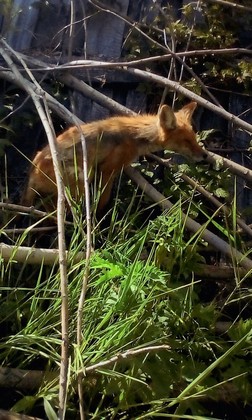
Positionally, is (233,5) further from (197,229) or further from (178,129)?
(197,229)

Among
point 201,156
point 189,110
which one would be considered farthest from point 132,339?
point 189,110

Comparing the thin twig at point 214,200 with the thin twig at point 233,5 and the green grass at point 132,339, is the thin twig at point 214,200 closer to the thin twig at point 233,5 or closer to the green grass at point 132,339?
the green grass at point 132,339

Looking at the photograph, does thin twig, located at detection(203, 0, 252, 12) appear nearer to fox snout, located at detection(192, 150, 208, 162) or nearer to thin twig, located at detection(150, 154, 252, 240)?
fox snout, located at detection(192, 150, 208, 162)

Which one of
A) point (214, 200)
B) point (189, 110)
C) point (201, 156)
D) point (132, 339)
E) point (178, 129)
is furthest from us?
point (178, 129)

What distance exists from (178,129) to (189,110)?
19cm

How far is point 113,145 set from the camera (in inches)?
217

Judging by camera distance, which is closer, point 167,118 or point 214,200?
point 214,200

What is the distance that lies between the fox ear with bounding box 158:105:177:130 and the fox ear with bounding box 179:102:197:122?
0.09 m

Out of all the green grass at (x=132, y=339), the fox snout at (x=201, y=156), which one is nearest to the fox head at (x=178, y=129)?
the fox snout at (x=201, y=156)

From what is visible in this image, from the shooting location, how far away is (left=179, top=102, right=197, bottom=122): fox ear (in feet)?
17.7

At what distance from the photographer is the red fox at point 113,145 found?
5082 millimetres

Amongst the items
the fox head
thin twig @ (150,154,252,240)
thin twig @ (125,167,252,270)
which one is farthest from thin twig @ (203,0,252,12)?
thin twig @ (125,167,252,270)

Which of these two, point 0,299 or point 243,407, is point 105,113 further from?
point 243,407

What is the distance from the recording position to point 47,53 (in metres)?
5.79
